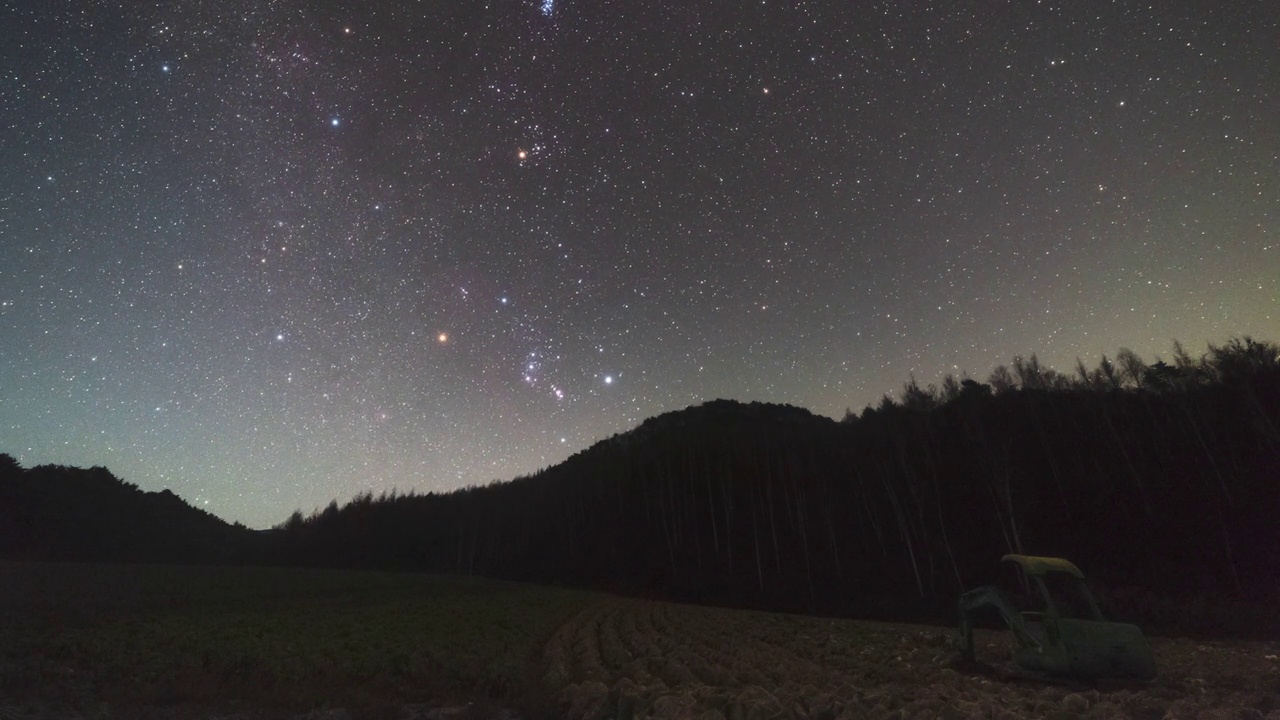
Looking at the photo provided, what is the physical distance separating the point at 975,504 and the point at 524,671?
4612cm

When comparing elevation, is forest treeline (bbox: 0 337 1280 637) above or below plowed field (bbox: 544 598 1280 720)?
above

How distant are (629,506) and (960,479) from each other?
50785 millimetres

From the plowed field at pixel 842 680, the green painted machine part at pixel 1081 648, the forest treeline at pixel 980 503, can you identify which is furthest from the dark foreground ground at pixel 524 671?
the forest treeline at pixel 980 503

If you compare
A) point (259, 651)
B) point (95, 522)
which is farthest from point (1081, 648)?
point (95, 522)

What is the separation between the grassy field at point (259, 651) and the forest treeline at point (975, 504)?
29742 millimetres

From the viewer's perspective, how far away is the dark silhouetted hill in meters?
84.5

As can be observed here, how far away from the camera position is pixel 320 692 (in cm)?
1271

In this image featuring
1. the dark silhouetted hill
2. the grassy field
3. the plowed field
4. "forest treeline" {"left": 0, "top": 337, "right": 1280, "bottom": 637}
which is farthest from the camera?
the dark silhouetted hill

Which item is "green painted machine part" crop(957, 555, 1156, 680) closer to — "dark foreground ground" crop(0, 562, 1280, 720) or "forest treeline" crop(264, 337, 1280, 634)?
"dark foreground ground" crop(0, 562, 1280, 720)

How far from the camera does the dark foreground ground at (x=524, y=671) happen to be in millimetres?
9859

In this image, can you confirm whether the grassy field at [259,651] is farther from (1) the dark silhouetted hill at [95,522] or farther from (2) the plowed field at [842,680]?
(1) the dark silhouetted hill at [95,522]

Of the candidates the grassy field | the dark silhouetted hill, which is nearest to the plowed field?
the grassy field

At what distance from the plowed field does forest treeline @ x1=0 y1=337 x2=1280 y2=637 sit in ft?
51.5

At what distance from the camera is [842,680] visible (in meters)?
13.4
